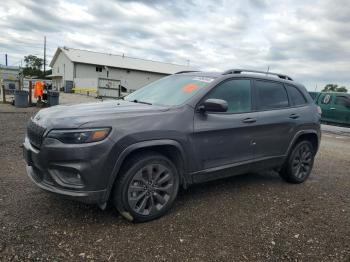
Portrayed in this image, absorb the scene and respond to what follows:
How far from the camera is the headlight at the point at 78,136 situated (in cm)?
308

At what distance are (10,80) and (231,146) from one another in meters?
22.6

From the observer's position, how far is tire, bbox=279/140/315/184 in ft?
17.3

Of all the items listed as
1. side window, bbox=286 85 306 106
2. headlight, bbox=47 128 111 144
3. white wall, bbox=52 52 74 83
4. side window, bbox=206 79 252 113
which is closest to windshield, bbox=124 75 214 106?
side window, bbox=206 79 252 113

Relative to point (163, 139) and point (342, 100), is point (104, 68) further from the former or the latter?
point (163, 139)

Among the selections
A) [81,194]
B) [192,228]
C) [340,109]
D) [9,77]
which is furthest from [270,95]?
[9,77]

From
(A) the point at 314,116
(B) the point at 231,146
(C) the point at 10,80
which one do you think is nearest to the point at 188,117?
(B) the point at 231,146

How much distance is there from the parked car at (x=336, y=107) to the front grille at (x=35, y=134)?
15.7 meters

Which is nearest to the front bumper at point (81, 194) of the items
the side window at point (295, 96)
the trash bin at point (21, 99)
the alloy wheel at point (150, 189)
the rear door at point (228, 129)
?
the alloy wheel at point (150, 189)

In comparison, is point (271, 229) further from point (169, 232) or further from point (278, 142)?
point (278, 142)

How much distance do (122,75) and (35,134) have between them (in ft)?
155

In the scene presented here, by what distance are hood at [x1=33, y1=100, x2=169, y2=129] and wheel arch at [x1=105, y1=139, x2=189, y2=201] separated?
355 millimetres

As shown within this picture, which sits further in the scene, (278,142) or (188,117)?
(278,142)

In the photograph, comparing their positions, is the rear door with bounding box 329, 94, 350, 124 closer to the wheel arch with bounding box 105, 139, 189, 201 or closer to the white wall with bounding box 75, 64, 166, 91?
the wheel arch with bounding box 105, 139, 189, 201

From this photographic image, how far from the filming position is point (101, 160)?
3119 mm
